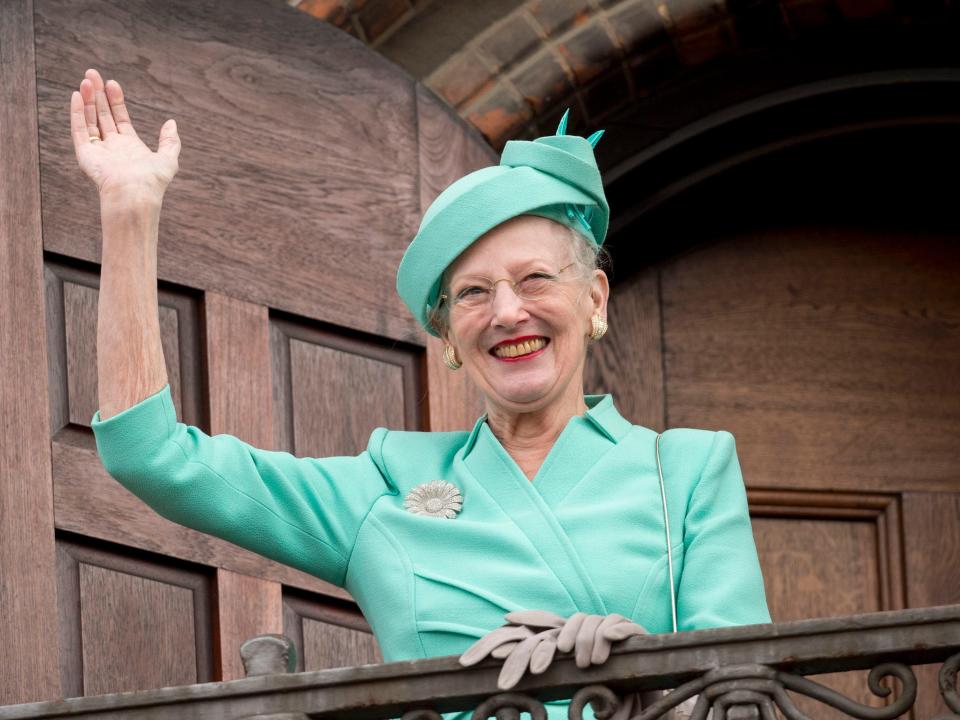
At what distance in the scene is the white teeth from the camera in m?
4.15

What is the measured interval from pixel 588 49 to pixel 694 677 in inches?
83.5

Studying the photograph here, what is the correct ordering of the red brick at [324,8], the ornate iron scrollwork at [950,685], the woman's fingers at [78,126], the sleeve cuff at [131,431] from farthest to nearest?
the red brick at [324,8], the woman's fingers at [78,126], the sleeve cuff at [131,431], the ornate iron scrollwork at [950,685]

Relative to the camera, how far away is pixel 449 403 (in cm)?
531

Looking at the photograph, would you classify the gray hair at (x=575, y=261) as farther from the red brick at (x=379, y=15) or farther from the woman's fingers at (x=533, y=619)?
the red brick at (x=379, y=15)

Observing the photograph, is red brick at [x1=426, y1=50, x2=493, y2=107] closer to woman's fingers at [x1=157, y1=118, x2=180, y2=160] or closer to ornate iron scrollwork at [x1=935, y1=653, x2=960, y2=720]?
woman's fingers at [x1=157, y1=118, x2=180, y2=160]

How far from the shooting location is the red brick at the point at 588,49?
5.53 m

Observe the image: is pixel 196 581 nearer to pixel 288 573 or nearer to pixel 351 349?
pixel 288 573

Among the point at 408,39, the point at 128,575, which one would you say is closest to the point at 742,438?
the point at 408,39

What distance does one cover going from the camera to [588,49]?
5531mm

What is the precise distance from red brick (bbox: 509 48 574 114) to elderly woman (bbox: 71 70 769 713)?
4.11 ft

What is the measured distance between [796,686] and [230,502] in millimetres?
941

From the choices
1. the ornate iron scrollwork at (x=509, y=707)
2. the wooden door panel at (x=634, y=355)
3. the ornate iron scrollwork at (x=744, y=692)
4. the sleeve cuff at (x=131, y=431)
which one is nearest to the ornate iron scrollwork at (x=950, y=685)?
the ornate iron scrollwork at (x=744, y=692)

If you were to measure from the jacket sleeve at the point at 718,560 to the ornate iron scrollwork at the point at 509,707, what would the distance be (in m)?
0.34

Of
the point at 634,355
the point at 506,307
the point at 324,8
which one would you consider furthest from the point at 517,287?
the point at 634,355
